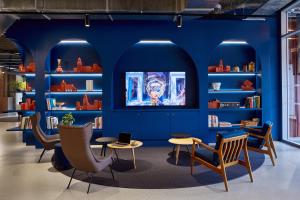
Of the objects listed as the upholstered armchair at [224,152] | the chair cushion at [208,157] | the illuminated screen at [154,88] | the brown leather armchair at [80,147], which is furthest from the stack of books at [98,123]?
the upholstered armchair at [224,152]

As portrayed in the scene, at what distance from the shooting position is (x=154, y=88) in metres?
7.18

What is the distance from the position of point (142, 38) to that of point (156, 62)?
2.68ft

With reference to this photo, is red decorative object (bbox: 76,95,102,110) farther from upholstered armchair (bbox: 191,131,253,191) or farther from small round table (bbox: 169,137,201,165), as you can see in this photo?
upholstered armchair (bbox: 191,131,253,191)

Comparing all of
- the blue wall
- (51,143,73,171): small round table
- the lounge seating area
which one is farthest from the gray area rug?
the blue wall

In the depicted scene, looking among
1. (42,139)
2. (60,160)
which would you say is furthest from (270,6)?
(42,139)

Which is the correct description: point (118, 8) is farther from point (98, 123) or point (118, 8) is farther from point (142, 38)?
point (98, 123)

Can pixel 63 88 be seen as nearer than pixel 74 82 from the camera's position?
Yes

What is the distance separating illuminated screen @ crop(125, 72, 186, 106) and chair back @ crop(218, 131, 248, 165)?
10.1 ft

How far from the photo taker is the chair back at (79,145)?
381 cm

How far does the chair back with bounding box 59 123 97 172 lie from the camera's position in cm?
381

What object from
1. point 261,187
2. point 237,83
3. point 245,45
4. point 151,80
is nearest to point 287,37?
point 245,45

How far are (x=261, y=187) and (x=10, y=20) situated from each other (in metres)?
6.16

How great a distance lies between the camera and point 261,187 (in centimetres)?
396

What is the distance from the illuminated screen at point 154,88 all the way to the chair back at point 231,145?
10.1ft
